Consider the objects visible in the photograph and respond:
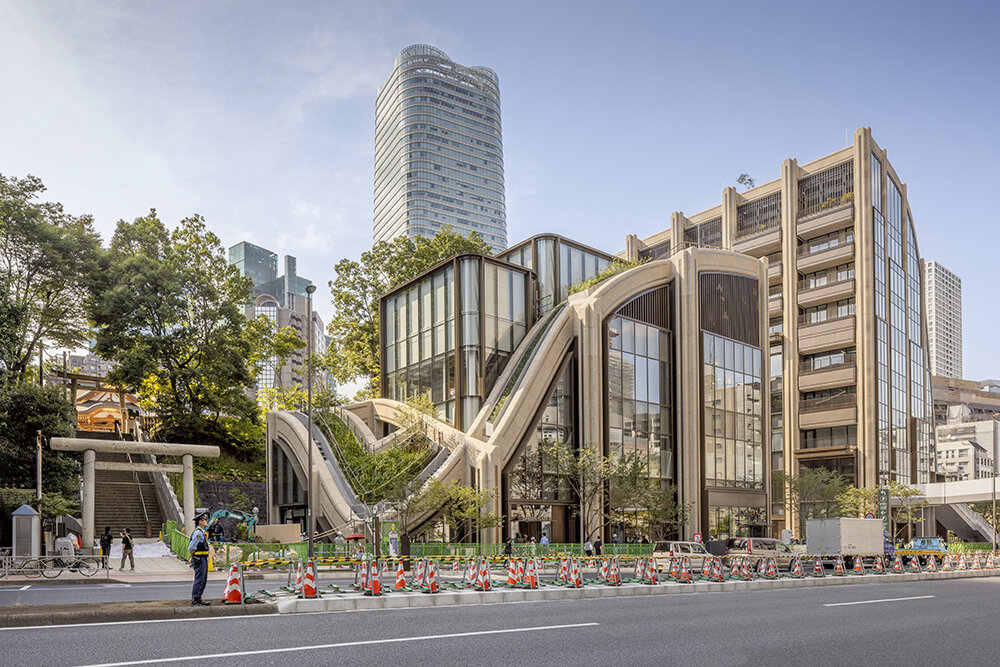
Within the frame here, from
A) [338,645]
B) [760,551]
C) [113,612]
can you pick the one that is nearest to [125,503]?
[760,551]

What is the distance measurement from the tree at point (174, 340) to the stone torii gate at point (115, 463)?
1621 cm

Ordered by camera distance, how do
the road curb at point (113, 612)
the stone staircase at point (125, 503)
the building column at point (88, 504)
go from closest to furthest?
1. the road curb at point (113, 612)
2. the building column at point (88, 504)
3. the stone staircase at point (125, 503)

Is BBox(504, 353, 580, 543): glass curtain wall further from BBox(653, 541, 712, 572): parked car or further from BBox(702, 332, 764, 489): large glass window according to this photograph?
BBox(653, 541, 712, 572): parked car

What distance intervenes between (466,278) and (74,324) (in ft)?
95.1

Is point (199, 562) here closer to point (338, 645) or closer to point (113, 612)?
point (113, 612)

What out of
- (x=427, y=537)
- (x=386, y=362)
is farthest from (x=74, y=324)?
(x=427, y=537)

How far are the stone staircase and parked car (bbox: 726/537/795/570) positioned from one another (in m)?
28.8

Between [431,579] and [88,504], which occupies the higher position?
[431,579]

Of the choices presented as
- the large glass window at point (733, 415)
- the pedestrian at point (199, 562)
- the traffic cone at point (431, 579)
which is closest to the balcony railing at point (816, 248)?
the large glass window at point (733, 415)

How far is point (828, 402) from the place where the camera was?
242 feet

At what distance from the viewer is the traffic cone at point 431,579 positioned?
1844 cm

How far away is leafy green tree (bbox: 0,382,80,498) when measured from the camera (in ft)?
134

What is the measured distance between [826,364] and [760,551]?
157 feet

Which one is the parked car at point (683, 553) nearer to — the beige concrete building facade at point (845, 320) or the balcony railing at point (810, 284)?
the beige concrete building facade at point (845, 320)
